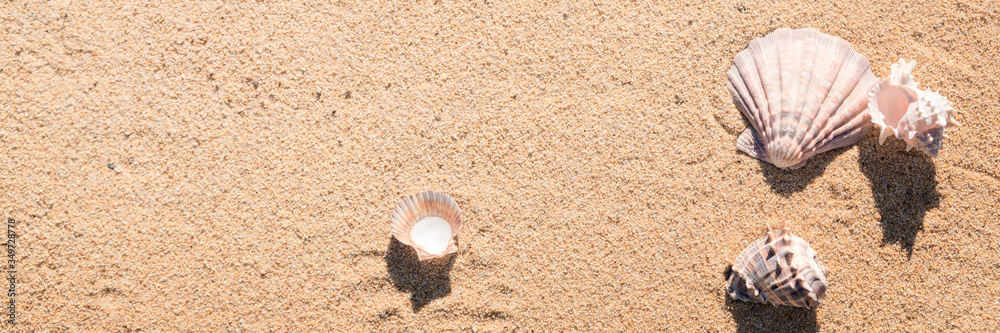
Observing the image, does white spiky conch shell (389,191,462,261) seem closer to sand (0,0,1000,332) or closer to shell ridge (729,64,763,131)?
sand (0,0,1000,332)

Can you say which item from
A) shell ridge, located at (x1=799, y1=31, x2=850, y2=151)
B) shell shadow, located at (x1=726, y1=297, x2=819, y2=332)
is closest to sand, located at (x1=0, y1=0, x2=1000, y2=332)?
shell shadow, located at (x1=726, y1=297, x2=819, y2=332)

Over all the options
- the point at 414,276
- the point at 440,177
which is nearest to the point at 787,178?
the point at 440,177

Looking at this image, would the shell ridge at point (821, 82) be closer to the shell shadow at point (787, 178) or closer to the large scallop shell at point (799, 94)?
the large scallop shell at point (799, 94)

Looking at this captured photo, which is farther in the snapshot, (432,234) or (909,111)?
(432,234)

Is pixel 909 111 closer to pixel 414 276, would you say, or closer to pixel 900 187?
pixel 900 187

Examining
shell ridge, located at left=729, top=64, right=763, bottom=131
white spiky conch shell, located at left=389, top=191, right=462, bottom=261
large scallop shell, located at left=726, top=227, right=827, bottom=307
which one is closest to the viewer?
large scallop shell, located at left=726, top=227, right=827, bottom=307

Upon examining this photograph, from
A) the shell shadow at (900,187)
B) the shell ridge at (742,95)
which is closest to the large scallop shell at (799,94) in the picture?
the shell ridge at (742,95)
